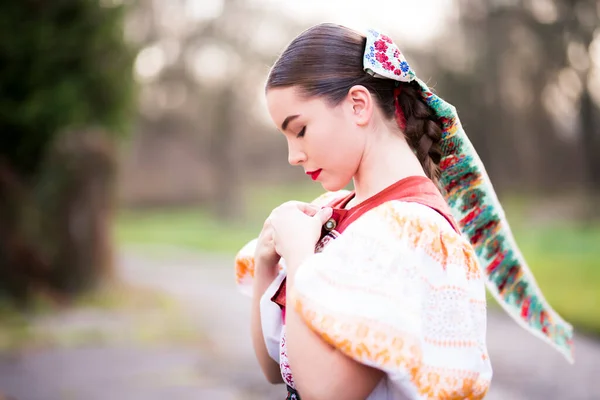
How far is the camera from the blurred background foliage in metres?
7.52

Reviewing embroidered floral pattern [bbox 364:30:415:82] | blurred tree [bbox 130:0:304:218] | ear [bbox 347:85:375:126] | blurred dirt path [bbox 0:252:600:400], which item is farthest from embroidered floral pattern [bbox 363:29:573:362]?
blurred tree [bbox 130:0:304:218]

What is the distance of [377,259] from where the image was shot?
1427 millimetres

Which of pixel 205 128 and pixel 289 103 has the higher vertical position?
pixel 205 128

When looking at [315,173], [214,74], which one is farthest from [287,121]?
[214,74]

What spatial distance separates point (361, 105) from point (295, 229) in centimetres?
36

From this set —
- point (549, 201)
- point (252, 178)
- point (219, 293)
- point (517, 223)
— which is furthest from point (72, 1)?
point (252, 178)

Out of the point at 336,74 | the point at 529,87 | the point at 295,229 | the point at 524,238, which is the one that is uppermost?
the point at 529,87

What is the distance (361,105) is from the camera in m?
1.63

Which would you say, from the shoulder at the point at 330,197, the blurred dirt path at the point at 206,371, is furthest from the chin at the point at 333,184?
the blurred dirt path at the point at 206,371

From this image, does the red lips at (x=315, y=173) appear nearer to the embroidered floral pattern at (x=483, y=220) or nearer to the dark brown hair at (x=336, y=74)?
the dark brown hair at (x=336, y=74)

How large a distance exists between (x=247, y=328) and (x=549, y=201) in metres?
12.5

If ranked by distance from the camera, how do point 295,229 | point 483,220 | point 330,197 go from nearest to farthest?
point 295,229 → point 483,220 → point 330,197

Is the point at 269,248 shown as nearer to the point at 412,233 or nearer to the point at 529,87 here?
the point at 412,233

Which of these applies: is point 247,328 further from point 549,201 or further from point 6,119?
point 549,201
